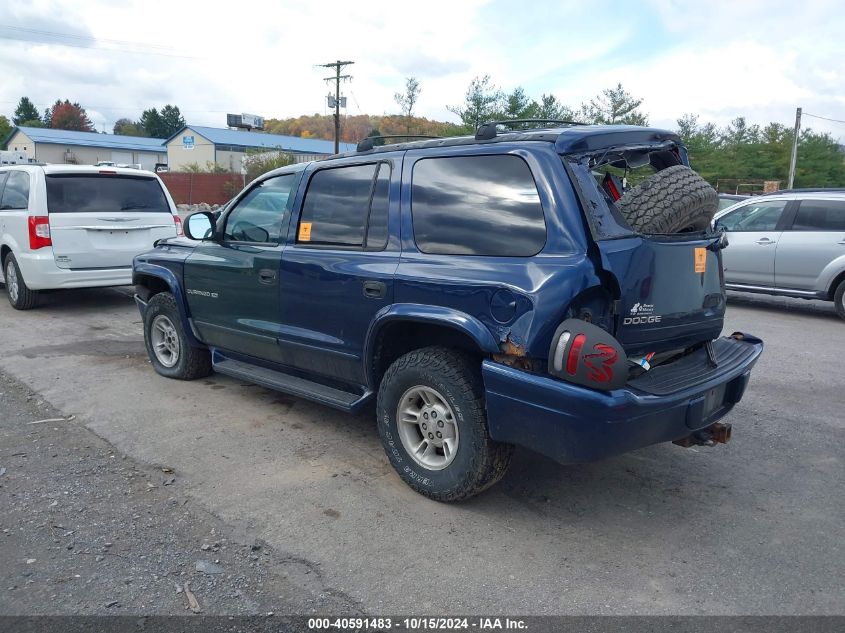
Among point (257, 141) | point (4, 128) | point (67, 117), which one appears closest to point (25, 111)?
point (67, 117)

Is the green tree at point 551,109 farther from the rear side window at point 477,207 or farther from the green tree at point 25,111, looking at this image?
Result: the green tree at point 25,111

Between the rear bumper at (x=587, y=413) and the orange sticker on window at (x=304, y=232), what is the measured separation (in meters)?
1.76

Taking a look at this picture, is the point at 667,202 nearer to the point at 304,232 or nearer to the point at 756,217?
the point at 304,232

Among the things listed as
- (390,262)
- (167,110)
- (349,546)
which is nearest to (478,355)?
(390,262)

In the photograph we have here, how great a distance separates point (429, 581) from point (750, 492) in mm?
2091

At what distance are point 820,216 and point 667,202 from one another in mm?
7336

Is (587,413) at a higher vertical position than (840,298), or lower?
higher

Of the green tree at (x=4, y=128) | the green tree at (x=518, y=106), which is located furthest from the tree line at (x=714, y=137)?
the green tree at (x=4, y=128)

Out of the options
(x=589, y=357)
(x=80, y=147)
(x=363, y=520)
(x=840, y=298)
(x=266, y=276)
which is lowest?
(x=363, y=520)

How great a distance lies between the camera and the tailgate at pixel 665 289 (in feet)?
11.2

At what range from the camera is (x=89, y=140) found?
68.4 meters

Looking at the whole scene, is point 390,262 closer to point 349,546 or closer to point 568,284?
point 568,284

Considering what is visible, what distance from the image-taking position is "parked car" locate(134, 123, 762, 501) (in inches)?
129

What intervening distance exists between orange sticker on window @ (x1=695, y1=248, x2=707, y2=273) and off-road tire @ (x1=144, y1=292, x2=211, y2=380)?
3.99 metres
